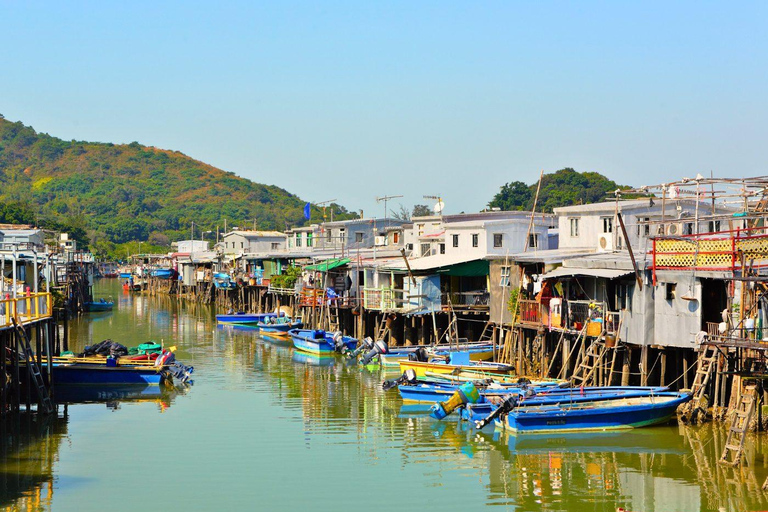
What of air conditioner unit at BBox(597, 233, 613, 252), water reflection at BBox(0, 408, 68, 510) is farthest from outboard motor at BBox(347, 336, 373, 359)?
water reflection at BBox(0, 408, 68, 510)

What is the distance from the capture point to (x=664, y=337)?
92.2 feet

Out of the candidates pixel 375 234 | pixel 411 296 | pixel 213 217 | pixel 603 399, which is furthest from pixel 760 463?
pixel 213 217

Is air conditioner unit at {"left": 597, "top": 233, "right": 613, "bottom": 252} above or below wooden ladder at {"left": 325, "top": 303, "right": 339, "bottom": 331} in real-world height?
above

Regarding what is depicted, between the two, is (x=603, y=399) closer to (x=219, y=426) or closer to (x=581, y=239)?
(x=219, y=426)

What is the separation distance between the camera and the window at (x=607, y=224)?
1538 inches

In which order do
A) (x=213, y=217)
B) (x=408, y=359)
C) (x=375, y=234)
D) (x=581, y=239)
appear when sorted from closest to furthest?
1. (x=408, y=359)
2. (x=581, y=239)
3. (x=375, y=234)
4. (x=213, y=217)

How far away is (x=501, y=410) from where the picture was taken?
27.1m

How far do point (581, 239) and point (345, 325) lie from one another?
16318 mm

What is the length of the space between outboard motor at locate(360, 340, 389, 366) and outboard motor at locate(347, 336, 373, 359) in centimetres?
125

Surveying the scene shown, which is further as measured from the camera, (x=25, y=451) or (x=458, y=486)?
(x=25, y=451)

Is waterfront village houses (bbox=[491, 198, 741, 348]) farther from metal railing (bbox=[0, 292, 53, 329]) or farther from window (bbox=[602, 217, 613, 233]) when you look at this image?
metal railing (bbox=[0, 292, 53, 329])

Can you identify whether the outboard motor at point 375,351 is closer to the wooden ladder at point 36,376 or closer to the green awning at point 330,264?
the green awning at point 330,264

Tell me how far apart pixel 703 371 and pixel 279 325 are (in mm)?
32420

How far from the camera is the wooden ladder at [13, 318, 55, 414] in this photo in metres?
27.8
